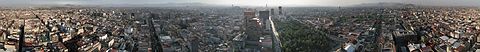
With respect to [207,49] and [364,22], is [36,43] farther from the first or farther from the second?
[364,22]

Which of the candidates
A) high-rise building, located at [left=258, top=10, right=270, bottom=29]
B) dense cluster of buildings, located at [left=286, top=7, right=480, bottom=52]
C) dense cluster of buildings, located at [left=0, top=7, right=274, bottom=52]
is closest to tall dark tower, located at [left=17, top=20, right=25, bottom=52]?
dense cluster of buildings, located at [left=0, top=7, right=274, bottom=52]

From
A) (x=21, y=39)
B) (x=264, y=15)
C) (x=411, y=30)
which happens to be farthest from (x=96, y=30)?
(x=264, y=15)

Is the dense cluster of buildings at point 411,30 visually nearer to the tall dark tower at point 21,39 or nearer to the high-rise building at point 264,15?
the high-rise building at point 264,15

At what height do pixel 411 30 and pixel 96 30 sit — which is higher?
pixel 96 30

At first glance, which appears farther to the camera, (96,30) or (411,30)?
(411,30)

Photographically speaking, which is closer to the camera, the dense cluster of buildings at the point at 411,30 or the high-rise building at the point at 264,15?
the dense cluster of buildings at the point at 411,30

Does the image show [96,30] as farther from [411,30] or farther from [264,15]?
[264,15]

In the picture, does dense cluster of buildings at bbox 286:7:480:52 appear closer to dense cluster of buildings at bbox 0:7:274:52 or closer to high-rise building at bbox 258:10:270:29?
dense cluster of buildings at bbox 0:7:274:52

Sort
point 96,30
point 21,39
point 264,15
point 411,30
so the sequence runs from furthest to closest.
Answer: point 264,15
point 411,30
point 96,30
point 21,39

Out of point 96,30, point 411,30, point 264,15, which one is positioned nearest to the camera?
point 96,30

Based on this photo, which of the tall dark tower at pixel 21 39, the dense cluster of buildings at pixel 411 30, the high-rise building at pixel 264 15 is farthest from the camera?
the high-rise building at pixel 264 15

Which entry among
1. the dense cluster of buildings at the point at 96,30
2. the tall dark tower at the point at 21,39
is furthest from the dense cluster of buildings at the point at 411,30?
the tall dark tower at the point at 21,39

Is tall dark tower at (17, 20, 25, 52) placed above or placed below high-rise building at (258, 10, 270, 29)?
above
